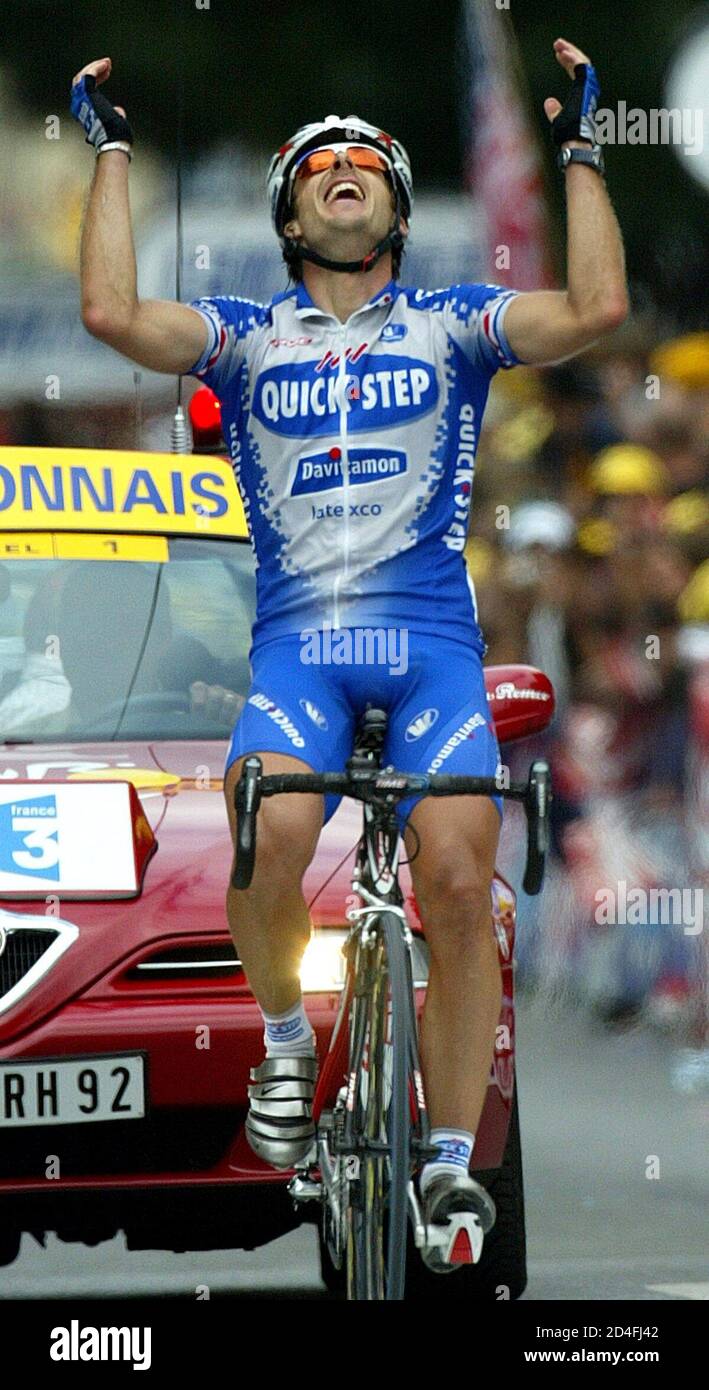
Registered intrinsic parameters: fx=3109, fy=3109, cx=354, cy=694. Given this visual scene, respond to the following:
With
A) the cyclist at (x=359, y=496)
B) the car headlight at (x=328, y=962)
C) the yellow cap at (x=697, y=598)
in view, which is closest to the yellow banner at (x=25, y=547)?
the car headlight at (x=328, y=962)

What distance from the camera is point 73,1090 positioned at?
6.03 metres

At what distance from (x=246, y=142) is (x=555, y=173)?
4.80ft

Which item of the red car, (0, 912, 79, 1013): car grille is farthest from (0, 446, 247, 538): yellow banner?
(0, 912, 79, 1013): car grille

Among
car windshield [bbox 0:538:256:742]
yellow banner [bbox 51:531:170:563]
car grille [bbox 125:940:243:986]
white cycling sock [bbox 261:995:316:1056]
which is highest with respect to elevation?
yellow banner [bbox 51:531:170:563]

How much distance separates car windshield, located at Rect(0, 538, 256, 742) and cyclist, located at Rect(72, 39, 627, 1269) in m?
1.61

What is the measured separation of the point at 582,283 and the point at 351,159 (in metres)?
0.57

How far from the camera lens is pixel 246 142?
14.6m

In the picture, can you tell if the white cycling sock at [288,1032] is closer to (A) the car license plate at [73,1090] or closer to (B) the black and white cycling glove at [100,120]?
(A) the car license plate at [73,1090]

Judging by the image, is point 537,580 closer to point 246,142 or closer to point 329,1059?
point 246,142

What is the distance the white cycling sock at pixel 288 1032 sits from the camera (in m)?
5.65

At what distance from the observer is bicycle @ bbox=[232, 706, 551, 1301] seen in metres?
5.22

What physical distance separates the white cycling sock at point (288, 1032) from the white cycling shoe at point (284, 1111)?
13mm

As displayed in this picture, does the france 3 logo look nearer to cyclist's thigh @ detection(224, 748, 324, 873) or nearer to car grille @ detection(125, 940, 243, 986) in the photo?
car grille @ detection(125, 940, 243, 986)
